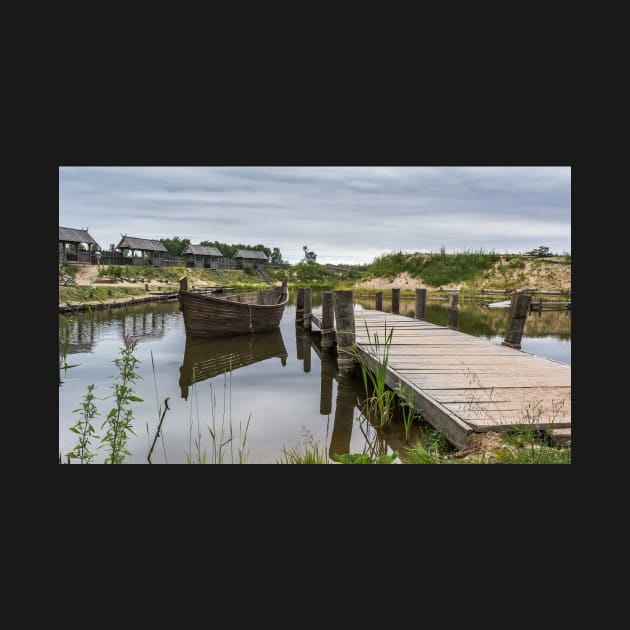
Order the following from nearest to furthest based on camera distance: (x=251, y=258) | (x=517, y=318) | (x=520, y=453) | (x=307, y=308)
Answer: (x=520, y=453), (x=517, y=318), (x=307, y=308), (x=251, y=258)

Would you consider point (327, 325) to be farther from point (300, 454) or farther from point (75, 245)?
point (75, 245)

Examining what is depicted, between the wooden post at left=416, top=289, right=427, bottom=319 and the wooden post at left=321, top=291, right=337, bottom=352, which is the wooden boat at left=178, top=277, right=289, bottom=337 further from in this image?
the wooden post at left=416, top=289, right=427, bottom=319

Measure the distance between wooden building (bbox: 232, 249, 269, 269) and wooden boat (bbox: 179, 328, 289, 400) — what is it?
46.1 metres

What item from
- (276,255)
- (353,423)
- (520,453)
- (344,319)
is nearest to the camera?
(520,453)

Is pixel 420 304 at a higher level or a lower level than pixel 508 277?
lower

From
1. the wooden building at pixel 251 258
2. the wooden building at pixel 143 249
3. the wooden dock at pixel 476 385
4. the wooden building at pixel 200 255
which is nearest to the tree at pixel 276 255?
the wooden building at pixel 251 258

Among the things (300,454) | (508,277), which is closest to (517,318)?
(300,454)

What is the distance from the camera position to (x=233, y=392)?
25.6ft

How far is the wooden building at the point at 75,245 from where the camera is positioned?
38.5 metres

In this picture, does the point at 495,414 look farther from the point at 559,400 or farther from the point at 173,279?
the point at 173,279

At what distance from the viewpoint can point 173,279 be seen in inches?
1783

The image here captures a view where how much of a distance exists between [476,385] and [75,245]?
1771 inches

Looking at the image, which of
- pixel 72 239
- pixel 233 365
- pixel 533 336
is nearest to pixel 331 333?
pixel 233 365

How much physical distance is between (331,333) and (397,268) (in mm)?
30560
